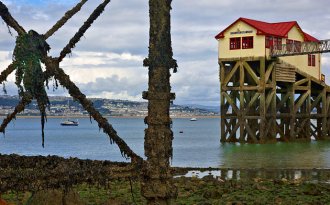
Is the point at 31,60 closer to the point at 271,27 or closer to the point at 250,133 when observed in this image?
the point at 250,133

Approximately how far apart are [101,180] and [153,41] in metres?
2.28

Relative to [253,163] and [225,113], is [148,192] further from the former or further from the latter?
[225,113]

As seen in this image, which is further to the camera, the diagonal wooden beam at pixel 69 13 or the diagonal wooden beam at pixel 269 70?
the diagonal wooden beam at pixel 269 70

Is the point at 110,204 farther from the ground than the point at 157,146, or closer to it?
closer to it

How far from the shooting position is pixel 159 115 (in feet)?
29.7

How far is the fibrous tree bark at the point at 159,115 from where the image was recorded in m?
9.06

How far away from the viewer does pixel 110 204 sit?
15945 millimetres

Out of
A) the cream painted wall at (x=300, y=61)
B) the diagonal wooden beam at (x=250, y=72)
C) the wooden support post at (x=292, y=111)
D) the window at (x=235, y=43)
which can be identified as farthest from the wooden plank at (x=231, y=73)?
the wooden support post at (x=292, y=111)

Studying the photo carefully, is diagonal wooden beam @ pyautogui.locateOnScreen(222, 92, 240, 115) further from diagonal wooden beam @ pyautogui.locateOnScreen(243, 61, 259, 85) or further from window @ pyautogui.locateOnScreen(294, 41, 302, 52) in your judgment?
window @ pyautogui.locateOnScreen(294, 41, 302, 52)

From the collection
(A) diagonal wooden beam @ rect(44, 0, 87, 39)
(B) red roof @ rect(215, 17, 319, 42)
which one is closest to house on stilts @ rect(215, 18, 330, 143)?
(B) red roof @ rect(215, 17, 319, 42)

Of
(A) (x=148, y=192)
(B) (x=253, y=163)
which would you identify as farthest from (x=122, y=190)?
(B) (x=253, y=163)

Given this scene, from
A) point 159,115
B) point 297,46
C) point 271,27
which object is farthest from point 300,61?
point 159,115

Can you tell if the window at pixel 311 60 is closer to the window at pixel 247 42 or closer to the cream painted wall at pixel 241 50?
the cream painted wall at pixel 241 50

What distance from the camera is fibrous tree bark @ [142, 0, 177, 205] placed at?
906 centimetres
